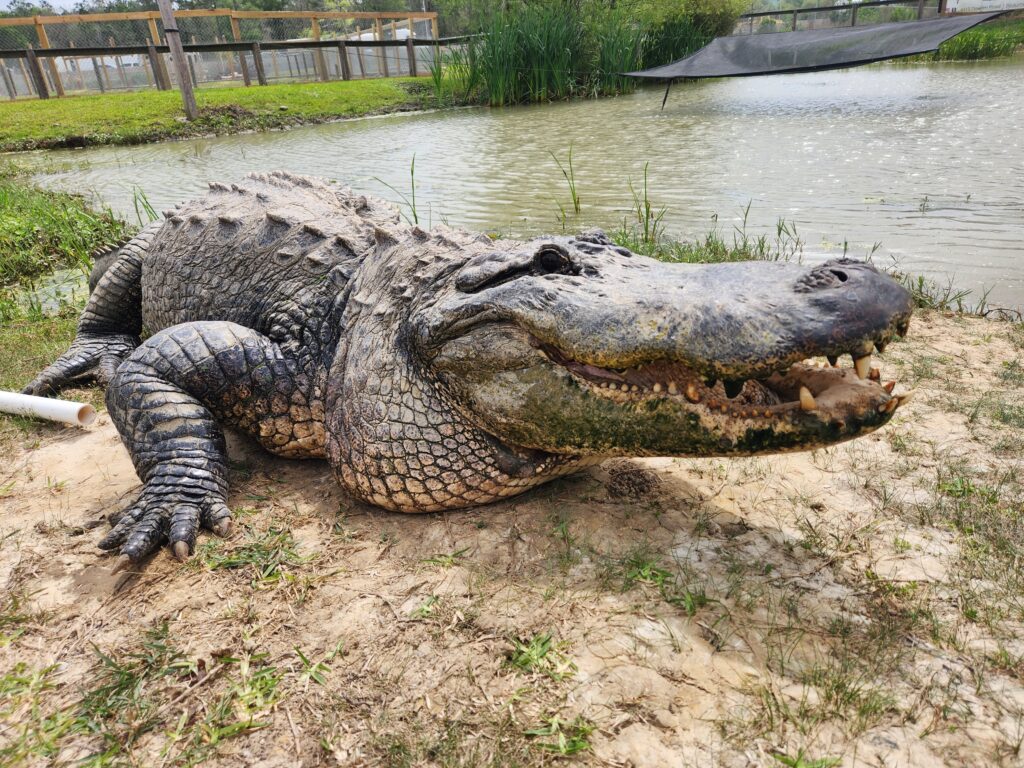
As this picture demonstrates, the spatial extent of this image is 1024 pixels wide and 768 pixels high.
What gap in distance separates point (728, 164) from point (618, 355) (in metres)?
8.52

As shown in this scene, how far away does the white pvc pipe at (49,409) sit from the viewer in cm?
346

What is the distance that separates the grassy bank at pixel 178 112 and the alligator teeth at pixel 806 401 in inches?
694

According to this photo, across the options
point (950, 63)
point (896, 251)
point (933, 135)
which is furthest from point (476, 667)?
point (950, 63)

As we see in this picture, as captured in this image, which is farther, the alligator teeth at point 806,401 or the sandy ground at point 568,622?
the alligator teeth at point 806,401

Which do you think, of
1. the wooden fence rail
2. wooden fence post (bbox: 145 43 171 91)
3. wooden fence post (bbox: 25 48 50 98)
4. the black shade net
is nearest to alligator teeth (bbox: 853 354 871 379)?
the black shade net

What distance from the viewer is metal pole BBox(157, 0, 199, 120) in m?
14.1

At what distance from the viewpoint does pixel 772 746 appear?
1.57 metres

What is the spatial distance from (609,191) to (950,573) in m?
7.16

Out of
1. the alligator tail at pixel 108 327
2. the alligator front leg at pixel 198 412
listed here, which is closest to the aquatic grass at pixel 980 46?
Result: the alligator tail at pixel 108 327

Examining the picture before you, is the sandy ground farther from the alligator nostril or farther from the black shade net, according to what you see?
the black shade net

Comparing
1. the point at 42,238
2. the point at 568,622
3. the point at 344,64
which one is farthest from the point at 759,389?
the point at 344,64

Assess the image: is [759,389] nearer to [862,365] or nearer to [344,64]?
[862,365]

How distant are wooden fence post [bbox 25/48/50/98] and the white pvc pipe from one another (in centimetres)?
2210

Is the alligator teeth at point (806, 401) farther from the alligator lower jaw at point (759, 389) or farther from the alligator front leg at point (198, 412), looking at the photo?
the alligator front leg at point (198, 412)
